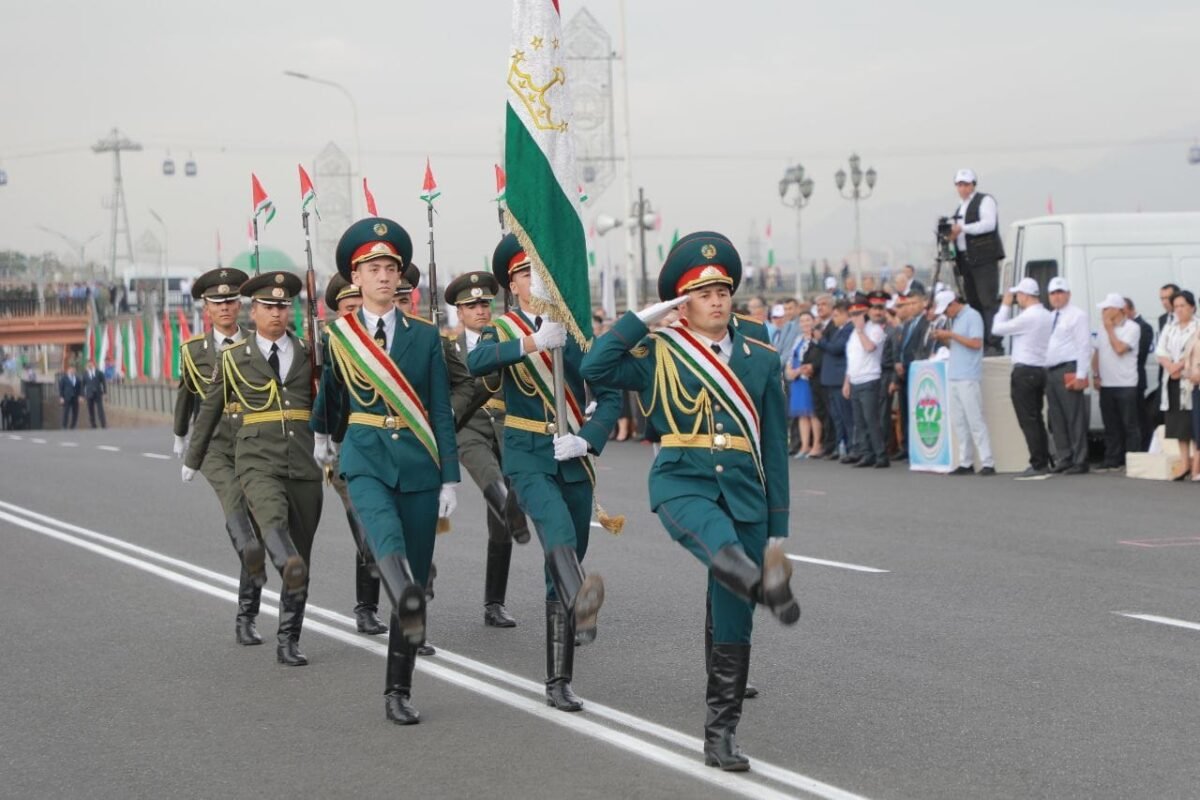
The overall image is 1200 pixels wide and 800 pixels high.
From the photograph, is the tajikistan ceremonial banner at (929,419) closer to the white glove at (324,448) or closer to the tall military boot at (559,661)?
the white glove at (324,448)

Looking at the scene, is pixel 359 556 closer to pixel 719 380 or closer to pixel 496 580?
pixel 496 580

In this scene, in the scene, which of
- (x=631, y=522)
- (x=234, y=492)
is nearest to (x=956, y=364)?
(x=631, y=522)

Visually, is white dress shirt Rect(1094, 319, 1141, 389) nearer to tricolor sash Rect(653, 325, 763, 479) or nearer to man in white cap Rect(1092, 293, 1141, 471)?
man in white cap Rect(1092, 293, 1141, 471)

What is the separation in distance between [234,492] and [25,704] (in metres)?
1.95

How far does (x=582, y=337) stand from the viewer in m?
8.03

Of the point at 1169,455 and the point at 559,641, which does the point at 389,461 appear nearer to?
the point at 559,641

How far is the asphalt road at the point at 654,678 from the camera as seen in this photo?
6574 millimetres

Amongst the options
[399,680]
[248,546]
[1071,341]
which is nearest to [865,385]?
[1071,341]

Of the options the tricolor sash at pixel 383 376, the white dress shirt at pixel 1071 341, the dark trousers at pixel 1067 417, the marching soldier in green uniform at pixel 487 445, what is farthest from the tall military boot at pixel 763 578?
the dark trousers at pixel 1067 417

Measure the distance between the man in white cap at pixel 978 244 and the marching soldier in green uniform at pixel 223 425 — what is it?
12201mm

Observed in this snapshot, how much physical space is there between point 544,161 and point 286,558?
2476 mm

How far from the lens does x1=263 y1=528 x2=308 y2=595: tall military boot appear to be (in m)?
9.09

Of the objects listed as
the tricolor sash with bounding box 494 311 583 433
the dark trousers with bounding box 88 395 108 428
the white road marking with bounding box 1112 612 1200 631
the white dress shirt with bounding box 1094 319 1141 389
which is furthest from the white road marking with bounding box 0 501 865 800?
the dark trousers with bounding box 88 395 108 428

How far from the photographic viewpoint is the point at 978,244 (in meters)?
21.1
